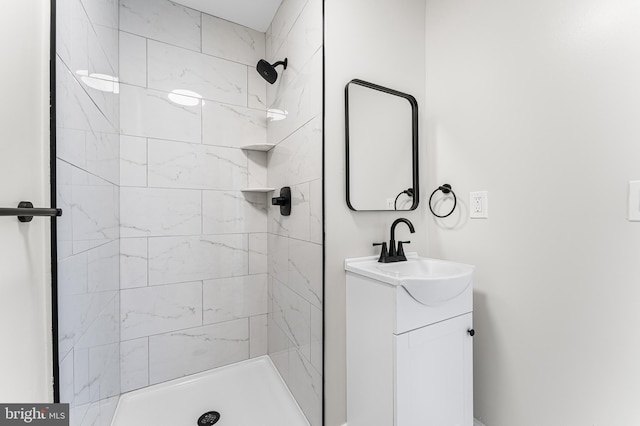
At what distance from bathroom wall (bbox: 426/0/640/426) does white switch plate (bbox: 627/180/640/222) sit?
0.06 feet

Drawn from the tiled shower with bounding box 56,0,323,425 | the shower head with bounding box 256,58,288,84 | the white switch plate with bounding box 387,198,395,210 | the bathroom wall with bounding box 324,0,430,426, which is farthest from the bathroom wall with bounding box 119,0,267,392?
the white switch plate with bounding box 387,198,395,210

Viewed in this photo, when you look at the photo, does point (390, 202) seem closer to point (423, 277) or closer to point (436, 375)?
point (423, 277)

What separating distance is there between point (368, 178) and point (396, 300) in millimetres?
651

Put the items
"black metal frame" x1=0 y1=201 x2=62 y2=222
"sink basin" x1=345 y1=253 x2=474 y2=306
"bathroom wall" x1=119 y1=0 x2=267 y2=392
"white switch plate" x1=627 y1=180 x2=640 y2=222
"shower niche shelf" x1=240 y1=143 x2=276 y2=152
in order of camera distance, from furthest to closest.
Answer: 1. "shower niche shelf" x1=240 y1=143 x2=276 y2=152
2. "bathroom wall" x1=119 y1=0 x2=267 y2=392
3. "sink basin" x1=345 y1=253 x2=474 y2=306
4. "white switch plate" x1=627 y1=180 x2=640 y2=222
5. "black metal frame" x1=0 y1=201 x2=62 y2=222

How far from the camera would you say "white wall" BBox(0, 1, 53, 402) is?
0.53m

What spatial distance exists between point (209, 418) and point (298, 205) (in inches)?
52.0

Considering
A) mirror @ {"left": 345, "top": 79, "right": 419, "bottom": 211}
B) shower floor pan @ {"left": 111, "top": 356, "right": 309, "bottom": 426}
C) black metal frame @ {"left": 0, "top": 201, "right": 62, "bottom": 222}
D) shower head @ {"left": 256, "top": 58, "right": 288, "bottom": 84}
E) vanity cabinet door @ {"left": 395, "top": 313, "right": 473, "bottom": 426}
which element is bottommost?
shower floor pan @ {"left": 111, "top": 356, "right": 309, "bottom": 426}

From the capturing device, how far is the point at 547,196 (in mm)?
1106

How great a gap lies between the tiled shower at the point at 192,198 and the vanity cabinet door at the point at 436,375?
46 cm

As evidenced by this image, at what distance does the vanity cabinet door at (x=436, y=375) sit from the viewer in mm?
1041

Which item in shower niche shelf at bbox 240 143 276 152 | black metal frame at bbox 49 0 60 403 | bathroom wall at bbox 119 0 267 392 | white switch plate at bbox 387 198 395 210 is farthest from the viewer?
shower niche shelf at bbox 240 143 276 152

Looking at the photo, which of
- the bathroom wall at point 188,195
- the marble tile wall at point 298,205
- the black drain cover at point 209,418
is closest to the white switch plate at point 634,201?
the marble tile wall at point 298,205

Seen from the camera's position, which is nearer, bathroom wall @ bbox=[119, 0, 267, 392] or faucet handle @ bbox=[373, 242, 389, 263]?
faucet handle @ bbox=[373, 242, 389, 263]

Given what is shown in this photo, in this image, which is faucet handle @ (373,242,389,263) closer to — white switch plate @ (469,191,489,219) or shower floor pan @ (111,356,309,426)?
white switch plate @ (469,191,489,219)
